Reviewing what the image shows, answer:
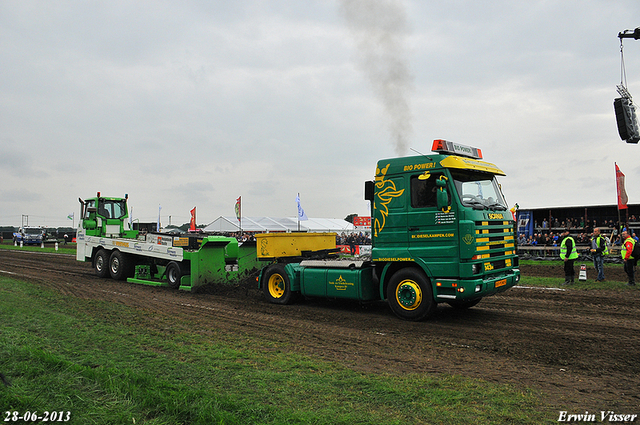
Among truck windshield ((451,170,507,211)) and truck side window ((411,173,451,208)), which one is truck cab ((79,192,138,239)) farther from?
truck windshield ((451,170,507,211))

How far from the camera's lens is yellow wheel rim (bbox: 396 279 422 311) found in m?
8.01

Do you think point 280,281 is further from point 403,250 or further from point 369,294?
point 403,250

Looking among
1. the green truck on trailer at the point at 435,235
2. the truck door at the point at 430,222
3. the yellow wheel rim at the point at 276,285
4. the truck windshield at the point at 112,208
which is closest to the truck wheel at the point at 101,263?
the truck windshield at the point at 112,208

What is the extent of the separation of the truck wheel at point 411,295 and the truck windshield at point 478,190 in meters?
1.60

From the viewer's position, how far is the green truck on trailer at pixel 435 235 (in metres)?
7.47

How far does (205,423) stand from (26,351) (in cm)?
333

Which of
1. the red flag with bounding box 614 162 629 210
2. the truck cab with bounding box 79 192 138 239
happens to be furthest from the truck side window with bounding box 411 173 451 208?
the red flag with bounding box 614 162 629 210

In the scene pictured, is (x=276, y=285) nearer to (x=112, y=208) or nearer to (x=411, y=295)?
(x=411, y=295)

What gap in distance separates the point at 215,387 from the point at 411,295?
4.51m

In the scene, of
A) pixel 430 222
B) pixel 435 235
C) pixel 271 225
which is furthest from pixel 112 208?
pixel 271 225

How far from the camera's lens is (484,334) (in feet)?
23.6

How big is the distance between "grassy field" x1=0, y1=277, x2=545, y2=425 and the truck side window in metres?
3.52

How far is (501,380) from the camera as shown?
4984 mm

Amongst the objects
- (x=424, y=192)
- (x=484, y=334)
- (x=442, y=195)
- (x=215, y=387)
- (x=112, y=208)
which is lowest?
(x=484, y=334)
